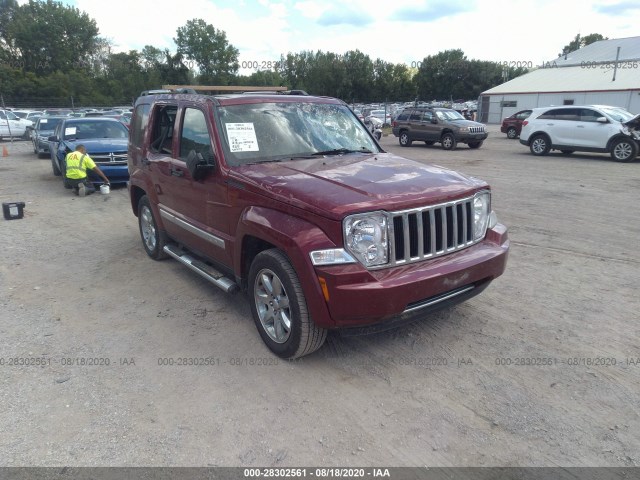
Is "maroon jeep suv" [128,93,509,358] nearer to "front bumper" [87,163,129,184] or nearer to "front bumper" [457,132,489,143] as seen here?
"front bumper" [87,163,129,184]

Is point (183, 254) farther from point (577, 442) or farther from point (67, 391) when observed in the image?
point (577, 442)

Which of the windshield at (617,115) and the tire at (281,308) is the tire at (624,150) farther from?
the tire at (281,308)

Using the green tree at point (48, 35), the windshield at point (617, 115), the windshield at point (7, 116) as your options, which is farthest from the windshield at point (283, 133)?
the green tree at point (48, 35)

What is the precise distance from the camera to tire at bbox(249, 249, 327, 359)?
340 cm

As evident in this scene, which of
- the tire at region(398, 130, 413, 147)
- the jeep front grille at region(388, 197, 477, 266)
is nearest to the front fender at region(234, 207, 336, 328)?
the jeep front grille at region(388, 197, 477, 266)

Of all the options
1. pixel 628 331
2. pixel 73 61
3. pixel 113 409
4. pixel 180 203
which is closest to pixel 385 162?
pixel 180 203

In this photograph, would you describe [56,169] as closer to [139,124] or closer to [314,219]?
[139,124]

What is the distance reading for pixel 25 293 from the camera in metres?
5.30

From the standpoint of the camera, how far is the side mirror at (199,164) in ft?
13.8

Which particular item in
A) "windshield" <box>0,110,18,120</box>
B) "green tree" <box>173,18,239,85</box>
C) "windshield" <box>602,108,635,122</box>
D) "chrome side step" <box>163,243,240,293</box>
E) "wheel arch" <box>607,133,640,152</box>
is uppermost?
"green tree" <box>173,18,239,85</box>

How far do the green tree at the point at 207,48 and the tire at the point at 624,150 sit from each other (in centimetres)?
6740

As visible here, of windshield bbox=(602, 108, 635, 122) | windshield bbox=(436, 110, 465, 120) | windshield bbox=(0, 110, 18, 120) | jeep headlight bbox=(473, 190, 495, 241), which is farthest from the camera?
windshield bbox=(0, 110, 18, 120)

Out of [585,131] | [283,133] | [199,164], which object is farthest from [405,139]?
[199,164]

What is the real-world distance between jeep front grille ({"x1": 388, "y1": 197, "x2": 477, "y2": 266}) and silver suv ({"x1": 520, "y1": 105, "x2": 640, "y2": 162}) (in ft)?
48.1
